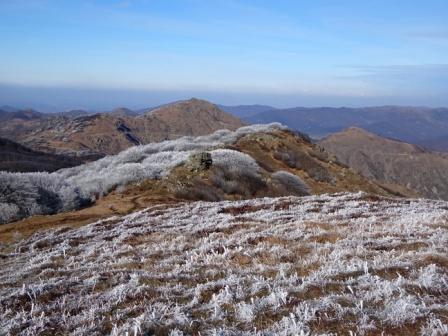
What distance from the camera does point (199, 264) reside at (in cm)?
1159

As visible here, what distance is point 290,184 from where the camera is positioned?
141 ft

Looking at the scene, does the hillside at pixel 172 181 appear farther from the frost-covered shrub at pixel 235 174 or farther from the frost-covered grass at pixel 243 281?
the frost-covered grass at pixel 243 281

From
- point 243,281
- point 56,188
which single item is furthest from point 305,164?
point 243,281

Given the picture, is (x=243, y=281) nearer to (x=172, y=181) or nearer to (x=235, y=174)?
(x=172, y=181)

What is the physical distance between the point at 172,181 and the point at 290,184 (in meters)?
13.2

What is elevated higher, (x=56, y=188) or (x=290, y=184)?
(x=56, y=188)

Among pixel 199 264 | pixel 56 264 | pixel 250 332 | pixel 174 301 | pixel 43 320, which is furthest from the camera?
pixel 56 264

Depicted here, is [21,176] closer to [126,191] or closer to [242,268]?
[126,191]

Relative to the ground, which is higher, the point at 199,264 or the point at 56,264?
the point at 199,264

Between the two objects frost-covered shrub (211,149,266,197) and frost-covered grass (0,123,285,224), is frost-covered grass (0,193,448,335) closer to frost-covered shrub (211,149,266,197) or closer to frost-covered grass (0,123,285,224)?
frost-covered grass (0,123,285,224)

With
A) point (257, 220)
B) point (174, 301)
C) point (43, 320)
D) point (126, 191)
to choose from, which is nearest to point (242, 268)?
point (174, 301)

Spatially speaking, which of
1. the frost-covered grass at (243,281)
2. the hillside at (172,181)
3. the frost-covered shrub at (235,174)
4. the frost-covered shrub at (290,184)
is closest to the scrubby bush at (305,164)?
the hillside at (172,181)

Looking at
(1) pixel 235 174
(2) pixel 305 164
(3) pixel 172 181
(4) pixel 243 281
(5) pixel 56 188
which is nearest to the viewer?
(4) pixel 243 281

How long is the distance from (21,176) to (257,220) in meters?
19.0
